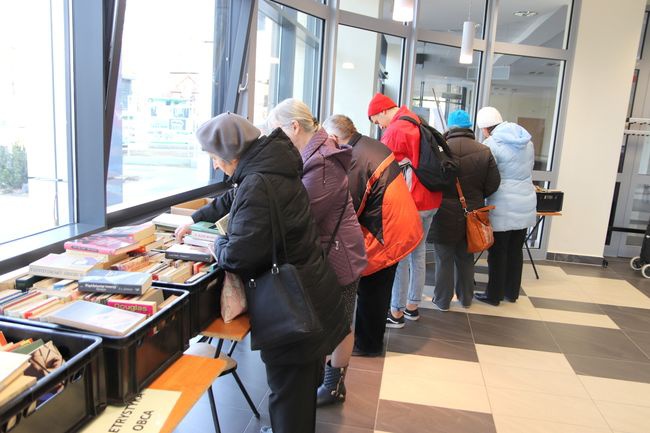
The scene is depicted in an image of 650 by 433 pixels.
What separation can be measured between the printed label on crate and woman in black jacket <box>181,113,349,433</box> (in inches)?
18.4

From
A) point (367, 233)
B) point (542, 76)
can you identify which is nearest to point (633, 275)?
point (542, 76)

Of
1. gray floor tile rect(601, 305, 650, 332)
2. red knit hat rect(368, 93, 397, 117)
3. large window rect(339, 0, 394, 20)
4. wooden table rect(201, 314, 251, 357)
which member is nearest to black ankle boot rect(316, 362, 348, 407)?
wooden table rect(201, 314, 251, 357)

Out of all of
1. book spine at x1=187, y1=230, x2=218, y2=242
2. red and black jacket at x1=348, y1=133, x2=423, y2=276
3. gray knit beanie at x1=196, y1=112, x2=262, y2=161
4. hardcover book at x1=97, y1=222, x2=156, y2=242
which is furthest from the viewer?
red and black jacket at x1=348, y1=133, x2=423, y2=276

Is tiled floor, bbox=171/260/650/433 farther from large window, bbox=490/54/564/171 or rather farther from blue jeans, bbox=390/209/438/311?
large window, bbox=490/54/564/171

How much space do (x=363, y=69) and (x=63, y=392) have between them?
4623mm

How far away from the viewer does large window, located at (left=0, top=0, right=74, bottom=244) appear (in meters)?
2.00

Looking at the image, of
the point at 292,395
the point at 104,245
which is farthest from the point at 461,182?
the point at 104,245

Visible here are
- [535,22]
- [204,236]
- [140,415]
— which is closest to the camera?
[140,415]

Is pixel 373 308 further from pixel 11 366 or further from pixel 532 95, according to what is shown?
pixel 532 95

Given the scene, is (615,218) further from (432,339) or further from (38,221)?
(38,221)

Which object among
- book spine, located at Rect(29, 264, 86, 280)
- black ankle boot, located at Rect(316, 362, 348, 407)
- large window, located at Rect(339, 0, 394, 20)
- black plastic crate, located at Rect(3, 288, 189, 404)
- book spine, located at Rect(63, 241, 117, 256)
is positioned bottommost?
black ankle boot, located at Rect(316, 362, 348, 407)

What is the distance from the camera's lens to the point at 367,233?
2805 mm

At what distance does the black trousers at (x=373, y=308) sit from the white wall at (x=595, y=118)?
147 inches

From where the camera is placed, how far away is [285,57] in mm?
4562
